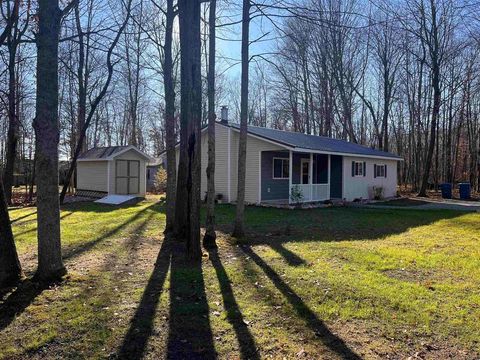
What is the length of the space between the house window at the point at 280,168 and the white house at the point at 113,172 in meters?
9.51

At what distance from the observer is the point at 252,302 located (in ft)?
17.2

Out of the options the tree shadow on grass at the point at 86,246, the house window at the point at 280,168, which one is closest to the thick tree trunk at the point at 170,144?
the tree shadow on grass at the point at 86,246

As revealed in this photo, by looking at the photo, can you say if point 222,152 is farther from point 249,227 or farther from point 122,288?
point 122,288

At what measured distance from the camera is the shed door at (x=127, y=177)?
25.1 meters

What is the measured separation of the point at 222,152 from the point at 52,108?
50.5ft

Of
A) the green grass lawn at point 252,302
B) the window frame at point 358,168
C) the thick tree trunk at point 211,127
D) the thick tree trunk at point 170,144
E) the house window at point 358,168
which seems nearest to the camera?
the green grass lawn at point 252,302

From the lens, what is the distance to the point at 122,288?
18.9 feet

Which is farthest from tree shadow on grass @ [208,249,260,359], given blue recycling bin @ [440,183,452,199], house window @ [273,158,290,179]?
blue recycling bin @ [440,183,452,199]

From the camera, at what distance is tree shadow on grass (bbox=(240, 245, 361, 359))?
387cm

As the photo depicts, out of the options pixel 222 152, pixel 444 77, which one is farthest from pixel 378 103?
pixel 222 152

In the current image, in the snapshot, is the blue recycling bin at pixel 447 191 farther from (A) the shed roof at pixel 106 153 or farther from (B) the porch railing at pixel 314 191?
(A) the shed roof at pixel 106 153

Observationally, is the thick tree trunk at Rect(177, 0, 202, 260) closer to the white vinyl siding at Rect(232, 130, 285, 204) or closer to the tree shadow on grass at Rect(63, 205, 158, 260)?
the tree shadow on grass at Rect(63, 205, 158, 260)

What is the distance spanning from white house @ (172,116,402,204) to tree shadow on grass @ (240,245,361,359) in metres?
12.2

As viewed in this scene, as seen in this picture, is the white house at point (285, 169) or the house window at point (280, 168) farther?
the house window at point (280, 168)
